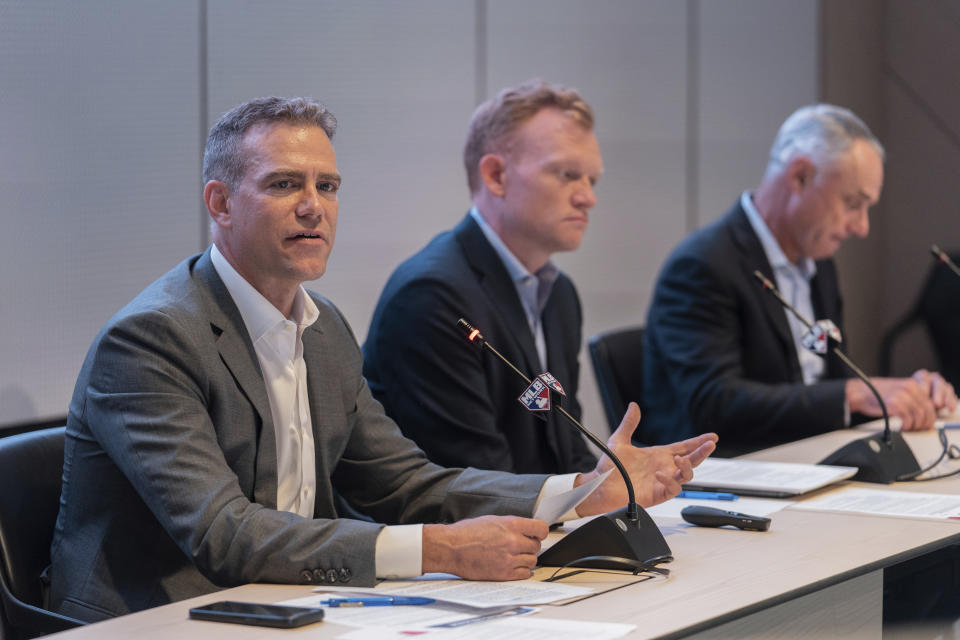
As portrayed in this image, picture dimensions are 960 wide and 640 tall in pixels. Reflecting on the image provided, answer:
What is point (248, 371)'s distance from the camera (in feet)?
6.59

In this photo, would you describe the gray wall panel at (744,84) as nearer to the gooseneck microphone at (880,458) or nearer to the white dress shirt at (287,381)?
the gooseneck microphone at (880,458)

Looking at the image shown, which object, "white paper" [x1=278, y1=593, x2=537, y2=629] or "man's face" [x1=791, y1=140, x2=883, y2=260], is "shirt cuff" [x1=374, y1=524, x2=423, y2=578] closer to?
"white paper" [x1=278, y1=593, x2=537, y2=629]

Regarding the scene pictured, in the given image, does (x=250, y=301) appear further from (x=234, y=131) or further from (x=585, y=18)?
(x=585, y=18)

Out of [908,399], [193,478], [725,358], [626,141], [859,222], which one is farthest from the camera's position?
[626,141]

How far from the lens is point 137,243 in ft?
10.7

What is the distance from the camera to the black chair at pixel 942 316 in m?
5.71

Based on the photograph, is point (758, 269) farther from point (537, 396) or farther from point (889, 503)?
point (537, 396)

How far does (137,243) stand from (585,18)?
247 cm

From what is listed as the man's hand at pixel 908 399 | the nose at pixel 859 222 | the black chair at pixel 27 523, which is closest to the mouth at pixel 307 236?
the black chair at pixel 27 523

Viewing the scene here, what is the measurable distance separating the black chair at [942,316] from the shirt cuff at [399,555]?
15.0ft

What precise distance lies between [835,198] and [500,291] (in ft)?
4.52

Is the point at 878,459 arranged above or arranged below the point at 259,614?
below

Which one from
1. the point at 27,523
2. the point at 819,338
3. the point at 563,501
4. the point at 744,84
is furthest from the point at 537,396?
the point at 744,84

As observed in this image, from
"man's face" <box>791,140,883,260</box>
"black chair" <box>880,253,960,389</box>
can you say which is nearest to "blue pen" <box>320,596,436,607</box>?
"man's face" <box>791,140,883,260</box>
